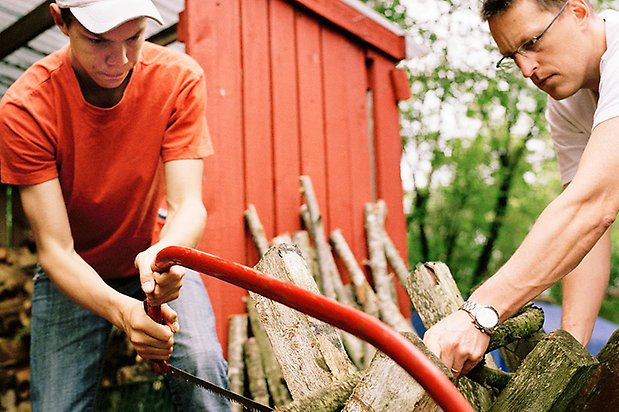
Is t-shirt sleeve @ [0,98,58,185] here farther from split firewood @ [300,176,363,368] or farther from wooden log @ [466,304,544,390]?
split firewood @ [300,176,363,368]

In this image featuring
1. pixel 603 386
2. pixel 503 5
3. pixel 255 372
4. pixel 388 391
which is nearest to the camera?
pixel 388 391

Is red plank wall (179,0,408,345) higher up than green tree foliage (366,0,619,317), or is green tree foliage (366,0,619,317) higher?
red plank wall (179,0,408,345)

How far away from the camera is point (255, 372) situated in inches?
167

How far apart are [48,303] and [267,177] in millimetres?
2278

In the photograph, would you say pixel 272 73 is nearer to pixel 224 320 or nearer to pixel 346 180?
pixel 346 180

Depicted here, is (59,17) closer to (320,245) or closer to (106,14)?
(106,14)

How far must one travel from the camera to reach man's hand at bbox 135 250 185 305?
6.56 ft

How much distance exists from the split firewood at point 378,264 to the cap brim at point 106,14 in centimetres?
349

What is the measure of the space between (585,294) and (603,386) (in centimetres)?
113

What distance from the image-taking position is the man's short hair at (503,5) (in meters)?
2.35

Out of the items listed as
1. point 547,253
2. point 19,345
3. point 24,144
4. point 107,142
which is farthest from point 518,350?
point 19,345

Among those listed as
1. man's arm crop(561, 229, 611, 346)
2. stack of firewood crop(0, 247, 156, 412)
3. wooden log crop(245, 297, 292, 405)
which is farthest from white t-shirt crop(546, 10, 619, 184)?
stack of firewood crop(0, 247, 156, 412)

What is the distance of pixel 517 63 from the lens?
247cm

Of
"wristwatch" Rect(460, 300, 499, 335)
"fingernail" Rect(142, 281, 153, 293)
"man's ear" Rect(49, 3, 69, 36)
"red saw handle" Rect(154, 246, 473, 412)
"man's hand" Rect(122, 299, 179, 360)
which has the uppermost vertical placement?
"red saw handle" Rect(154, 246, 473, 412)
